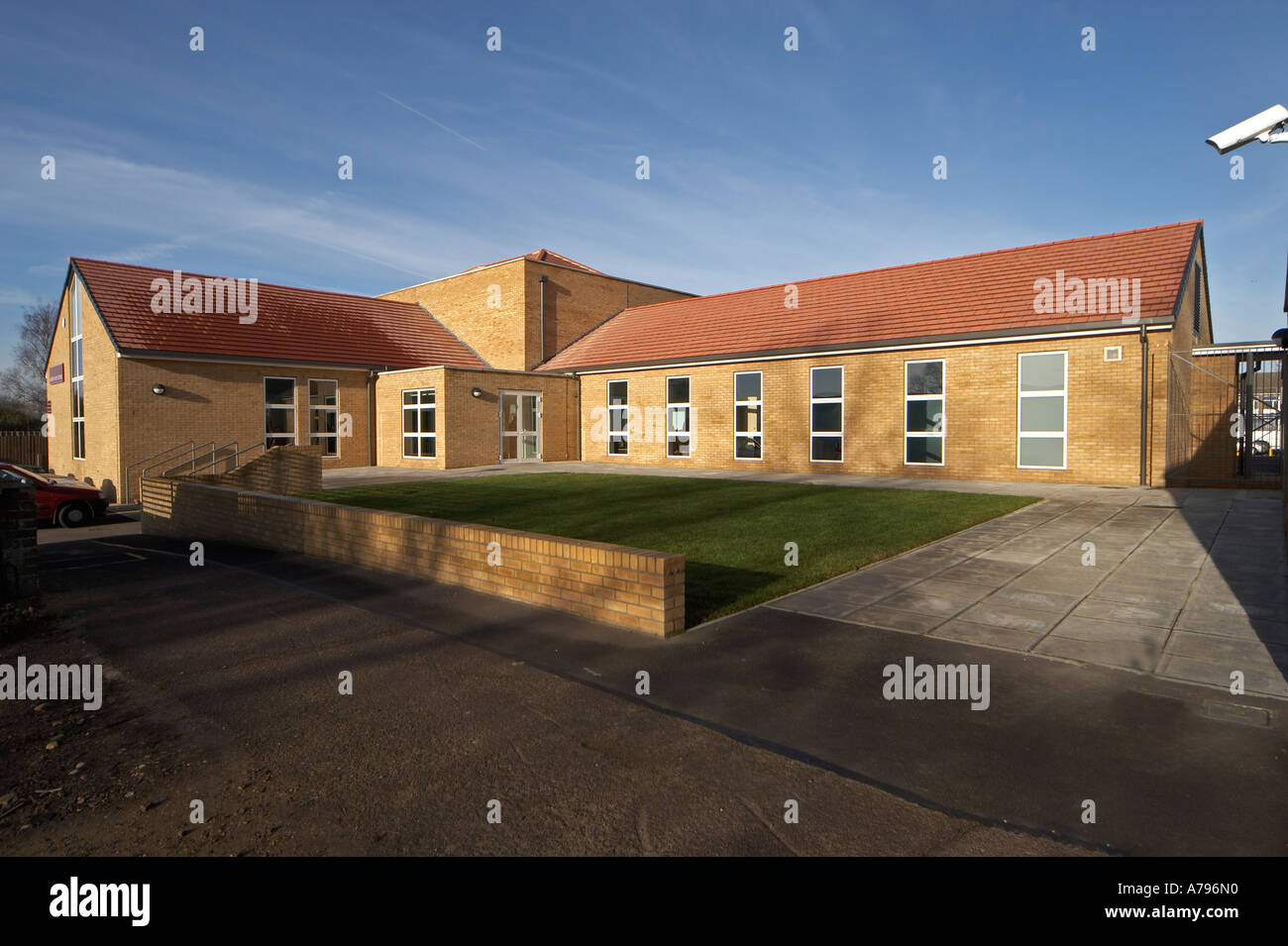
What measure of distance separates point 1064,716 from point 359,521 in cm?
752

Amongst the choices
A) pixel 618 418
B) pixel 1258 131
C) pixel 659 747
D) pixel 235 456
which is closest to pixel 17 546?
pixel 659 747

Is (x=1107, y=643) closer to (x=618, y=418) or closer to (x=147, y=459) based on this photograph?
(x=618, y=418)

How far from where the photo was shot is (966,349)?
18.2m

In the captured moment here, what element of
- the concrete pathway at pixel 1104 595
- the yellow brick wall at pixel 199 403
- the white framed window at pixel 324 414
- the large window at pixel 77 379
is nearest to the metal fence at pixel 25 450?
the large window at pixel 77 379

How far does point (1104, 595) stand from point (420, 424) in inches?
847

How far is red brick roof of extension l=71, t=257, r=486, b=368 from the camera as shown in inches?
875

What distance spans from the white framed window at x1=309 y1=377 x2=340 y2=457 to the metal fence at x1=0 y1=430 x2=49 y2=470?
15156 millimetres

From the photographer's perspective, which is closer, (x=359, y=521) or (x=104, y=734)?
(x=104, y=734)

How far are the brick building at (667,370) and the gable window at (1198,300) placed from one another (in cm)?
12

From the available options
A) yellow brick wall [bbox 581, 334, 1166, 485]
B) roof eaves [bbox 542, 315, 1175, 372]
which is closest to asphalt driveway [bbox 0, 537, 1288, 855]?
yellow brick wall [bbox 581, 334, 1166, 485]

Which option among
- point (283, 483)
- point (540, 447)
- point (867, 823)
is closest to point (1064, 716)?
point (867, 823)

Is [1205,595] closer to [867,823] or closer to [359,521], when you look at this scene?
[867,823]

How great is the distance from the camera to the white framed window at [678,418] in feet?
79.6

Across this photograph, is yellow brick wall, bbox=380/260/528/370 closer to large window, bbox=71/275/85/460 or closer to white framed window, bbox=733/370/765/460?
white framed window, bbox=733/370/765/460
